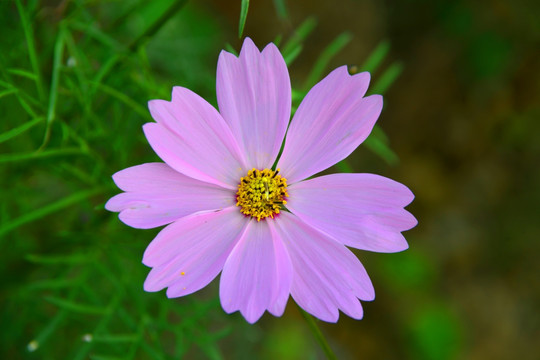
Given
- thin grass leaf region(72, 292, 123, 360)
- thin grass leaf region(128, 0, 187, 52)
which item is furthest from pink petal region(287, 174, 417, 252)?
thin grass leaf region(72, 292, 123, 360)

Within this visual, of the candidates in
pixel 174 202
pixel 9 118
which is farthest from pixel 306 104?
pixel 9 118

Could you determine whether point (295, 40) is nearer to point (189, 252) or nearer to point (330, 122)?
point (330, 122)

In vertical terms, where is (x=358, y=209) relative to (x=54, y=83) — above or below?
below

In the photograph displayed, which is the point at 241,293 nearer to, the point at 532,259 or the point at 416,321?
the point at 416,321

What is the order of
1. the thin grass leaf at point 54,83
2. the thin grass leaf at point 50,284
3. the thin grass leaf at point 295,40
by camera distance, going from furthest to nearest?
the thin grass leaf at point 50,284 → the thin grass leaf at point 295,40 → the thin grass leaf at point 54,83

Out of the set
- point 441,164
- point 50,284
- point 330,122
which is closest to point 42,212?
point 50,284

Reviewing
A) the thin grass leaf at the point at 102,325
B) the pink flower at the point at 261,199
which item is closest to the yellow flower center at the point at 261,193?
the pink flower at the point at 261,199

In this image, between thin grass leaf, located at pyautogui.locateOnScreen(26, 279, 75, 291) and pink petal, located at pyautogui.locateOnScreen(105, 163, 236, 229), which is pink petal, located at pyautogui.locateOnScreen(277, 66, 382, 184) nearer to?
pink petal, located at pyautogui.locateOnScreen(105, 163, 236, 229)

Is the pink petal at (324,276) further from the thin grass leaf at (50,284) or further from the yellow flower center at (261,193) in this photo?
the thin grass leaf at (50,284)
